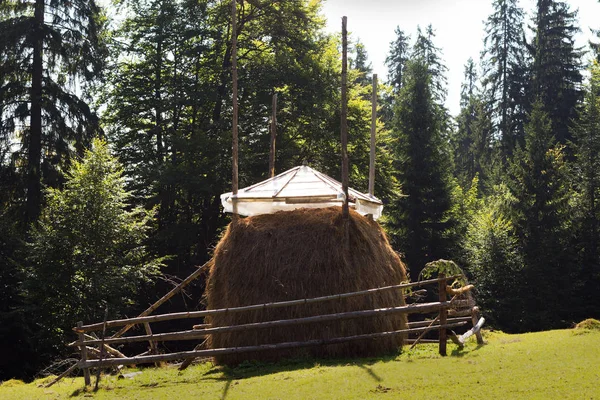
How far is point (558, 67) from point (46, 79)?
29281 mm

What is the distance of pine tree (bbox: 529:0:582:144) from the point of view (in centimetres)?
4038

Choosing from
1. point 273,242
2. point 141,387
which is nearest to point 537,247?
point 273,242

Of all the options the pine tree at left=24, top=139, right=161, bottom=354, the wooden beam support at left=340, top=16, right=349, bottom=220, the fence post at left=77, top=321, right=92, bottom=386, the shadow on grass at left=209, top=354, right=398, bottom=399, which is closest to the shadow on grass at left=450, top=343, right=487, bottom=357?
the shadow on grass at left=209, top=354, right=398, bottom=399

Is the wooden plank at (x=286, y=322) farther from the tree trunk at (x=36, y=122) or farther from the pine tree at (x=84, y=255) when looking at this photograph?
the tree trunk at (x=36, y=122)

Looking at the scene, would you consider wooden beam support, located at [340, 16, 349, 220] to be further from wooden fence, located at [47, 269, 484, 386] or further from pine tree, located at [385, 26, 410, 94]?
pine tree, located at [385, 26, 410, 94]

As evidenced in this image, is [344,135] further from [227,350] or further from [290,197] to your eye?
[227,350]

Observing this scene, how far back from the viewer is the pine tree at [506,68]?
4428 cm

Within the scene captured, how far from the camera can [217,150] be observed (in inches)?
1027

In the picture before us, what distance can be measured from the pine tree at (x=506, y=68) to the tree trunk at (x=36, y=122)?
94.3 ft

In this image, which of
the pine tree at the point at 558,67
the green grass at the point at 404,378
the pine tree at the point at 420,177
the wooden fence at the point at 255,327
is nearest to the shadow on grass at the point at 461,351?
the green grass at the point at 404,378

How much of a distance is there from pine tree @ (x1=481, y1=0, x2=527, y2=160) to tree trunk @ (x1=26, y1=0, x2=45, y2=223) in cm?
2874

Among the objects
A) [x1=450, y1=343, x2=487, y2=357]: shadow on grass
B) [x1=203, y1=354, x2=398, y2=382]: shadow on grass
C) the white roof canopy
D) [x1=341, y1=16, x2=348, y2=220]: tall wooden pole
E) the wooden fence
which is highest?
[x1=341, y1=16, x2=348, y2=220]: tall wooden pole

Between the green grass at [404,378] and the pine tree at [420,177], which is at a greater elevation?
the pine tree at [420,177]

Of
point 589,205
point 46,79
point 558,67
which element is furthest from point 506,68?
point 46,79
